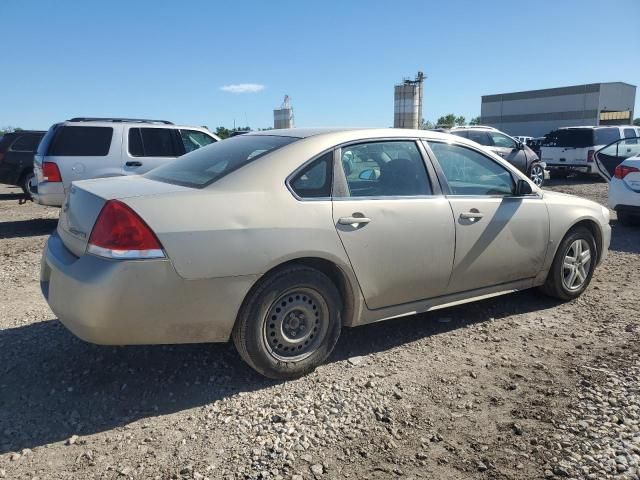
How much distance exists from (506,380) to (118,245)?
8.51 ft

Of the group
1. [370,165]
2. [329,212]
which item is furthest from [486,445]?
[370,165]

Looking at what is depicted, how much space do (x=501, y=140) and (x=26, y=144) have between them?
13433 mm

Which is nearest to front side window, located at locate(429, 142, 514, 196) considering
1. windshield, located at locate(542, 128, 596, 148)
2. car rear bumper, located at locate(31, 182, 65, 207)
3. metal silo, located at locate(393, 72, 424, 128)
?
car rear bumper, located at locate(31, 182, 65, 207)

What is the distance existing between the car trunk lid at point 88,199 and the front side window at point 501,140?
14661 millimetres

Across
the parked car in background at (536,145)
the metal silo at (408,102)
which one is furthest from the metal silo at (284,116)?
the parked car in background at (536,145)

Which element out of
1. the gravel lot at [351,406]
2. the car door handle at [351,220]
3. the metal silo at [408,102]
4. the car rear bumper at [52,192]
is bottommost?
the gravel lot at [351,406]

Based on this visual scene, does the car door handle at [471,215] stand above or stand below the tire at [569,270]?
above

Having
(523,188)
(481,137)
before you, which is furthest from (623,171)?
(481,137)

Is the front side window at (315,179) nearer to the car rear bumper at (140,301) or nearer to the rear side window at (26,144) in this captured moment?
the car rear bumper at (140,301)

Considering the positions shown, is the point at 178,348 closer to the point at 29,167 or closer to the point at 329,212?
the point at 329,212

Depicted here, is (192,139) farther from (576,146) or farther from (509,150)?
(576,146)

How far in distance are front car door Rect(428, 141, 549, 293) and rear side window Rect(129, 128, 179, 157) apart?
6.37 meters

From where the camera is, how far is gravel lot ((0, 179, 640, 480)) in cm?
263

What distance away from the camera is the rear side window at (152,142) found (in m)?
9.08
